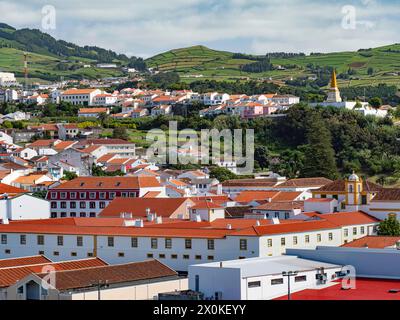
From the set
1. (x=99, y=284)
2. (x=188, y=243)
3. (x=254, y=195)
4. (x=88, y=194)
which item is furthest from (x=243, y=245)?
(x=88, y=194)

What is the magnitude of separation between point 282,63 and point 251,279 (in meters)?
136

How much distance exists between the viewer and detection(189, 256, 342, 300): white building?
83.0 feet

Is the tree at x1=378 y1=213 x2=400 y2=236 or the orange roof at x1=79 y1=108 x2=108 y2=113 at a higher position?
the orange roof at x1=79 y1=108 x2=108 y2=113

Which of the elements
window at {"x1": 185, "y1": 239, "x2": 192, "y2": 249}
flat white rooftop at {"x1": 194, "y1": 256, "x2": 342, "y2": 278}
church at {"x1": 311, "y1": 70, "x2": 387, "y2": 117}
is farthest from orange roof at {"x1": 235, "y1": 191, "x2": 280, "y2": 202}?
church at {"x1": 311, "y1": 70, "x2": 387, "y2": 117}

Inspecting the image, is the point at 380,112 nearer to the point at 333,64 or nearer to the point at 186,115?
the point at 186,115

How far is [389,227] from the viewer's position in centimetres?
3897

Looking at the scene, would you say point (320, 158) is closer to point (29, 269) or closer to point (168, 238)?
point (168, 238)

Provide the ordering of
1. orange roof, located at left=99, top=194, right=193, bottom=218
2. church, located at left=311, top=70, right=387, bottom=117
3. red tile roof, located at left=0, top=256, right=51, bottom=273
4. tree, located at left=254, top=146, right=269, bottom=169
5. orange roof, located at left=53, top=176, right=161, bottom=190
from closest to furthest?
red tile roof, located at left=0, top=256, right=51, bottom=273 < orange roof, located at left=99, top=194, right=193, bottom=218 < orange roof, located at left=53, top=176, right=161, bottom=190 < tree, located at left=254, top=146, right=269, bottom=169 < church, located at left=311, top=70, right=387, bottom=117

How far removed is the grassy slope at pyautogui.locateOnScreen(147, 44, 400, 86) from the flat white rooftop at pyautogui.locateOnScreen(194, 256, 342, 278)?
95.2 metres

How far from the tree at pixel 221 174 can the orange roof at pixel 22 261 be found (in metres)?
36.5

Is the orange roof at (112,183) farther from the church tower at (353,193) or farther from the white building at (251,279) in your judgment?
the white building at (251,279)

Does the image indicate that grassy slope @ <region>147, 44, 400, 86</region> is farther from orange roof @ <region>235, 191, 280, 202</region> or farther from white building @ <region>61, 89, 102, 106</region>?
orange roof @ <region>235, 191, 280, 202</region>
